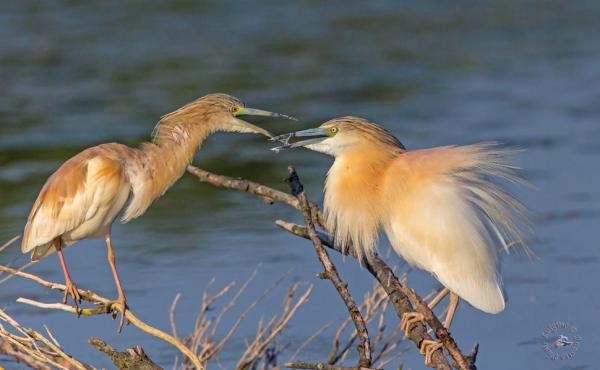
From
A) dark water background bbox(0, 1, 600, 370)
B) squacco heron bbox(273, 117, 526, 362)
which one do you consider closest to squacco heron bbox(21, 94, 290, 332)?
squacco heron bbox(273, 117, 526, 362)

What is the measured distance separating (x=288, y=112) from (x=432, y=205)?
648 cm

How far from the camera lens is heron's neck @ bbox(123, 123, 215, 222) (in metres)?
5.34

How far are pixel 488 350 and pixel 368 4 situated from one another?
9.58 meters

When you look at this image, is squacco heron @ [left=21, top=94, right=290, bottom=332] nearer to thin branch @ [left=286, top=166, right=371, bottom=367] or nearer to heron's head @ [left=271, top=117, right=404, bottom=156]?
heron's head @ [left=271, top=117, right=404, bottom=156]

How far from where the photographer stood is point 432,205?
17.2 feet

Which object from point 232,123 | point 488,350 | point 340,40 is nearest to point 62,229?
point 232,123

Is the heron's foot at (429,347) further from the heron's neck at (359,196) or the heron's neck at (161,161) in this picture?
the heron's neck at (161,161)

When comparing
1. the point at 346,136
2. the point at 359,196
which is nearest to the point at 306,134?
the point at 346,136

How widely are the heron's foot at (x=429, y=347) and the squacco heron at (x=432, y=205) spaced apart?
0.35 meters

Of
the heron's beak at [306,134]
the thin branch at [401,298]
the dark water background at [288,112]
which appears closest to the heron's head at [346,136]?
the heron's beak at [306,134]

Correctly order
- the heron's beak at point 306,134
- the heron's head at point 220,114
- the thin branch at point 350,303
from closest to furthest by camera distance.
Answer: the thin branch at point 350,303 < the heron's beak at point 306,134 < the heron's head at point 220,114

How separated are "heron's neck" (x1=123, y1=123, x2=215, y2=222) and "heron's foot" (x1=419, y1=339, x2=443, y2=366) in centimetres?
125

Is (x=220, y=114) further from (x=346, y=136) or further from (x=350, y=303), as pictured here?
(x=350, y=303)

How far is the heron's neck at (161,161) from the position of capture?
5340 mm
